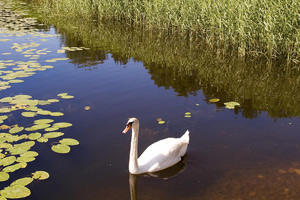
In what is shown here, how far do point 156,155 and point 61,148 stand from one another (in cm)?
159

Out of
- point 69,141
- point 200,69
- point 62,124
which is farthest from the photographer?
point 200,69

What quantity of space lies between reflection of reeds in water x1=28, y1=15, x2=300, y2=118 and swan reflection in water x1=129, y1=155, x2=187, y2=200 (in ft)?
7.99

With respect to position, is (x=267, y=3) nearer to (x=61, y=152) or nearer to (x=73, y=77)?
(x=73, y=77)

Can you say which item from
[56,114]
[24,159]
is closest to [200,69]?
[56,114]

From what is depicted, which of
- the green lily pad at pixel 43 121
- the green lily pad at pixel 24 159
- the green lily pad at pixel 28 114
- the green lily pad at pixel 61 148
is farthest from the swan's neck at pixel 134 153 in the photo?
the green lily pad at pixel 28 114

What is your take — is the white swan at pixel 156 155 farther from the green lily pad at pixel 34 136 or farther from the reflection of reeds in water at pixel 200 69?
the reflection of reeds in water at pixel 200 69

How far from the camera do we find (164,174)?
4664mm

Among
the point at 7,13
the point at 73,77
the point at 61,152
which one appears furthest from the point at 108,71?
the point at 7,13

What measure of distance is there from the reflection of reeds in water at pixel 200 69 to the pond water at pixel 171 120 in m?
0.03

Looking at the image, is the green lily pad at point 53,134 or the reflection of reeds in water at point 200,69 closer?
the green lily pad at point 53,134

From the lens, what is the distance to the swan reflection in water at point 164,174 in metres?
4.24

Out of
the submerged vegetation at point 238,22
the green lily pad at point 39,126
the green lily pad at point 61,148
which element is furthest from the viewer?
the submerged vegetation at point 238,22

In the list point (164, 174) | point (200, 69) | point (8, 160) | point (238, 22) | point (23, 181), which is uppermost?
point (238, 22)

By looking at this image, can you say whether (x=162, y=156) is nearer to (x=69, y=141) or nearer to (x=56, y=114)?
(x=69, y=141)
